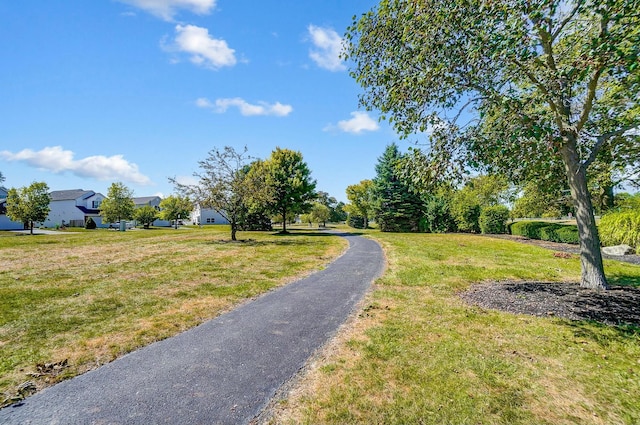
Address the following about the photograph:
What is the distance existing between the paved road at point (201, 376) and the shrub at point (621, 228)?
18.7m

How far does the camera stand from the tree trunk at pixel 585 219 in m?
7.32

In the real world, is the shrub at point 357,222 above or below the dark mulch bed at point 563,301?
above

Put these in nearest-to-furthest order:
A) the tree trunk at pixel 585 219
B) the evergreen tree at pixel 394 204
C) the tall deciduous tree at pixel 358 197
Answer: the tree trunk at pixel 585 219
the evergreen tree at pixel 394 204
the tall deciduous tree at pixel 358 197

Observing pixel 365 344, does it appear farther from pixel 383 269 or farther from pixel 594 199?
pixel 594 199

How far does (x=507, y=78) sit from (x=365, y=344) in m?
6.64

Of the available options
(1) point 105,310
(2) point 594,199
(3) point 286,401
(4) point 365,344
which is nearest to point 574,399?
(4) point 365,344

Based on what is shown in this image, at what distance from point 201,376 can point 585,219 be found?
939 centimetres

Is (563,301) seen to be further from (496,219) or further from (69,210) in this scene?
(69,210)

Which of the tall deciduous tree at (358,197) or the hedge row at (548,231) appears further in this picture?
the tall deciduous tree at (358,197)

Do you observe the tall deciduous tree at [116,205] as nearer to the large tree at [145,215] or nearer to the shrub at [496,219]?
the large tree at [145,215]

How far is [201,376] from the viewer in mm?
4004

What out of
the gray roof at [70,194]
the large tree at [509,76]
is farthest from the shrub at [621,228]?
the gray roof at [70,194]

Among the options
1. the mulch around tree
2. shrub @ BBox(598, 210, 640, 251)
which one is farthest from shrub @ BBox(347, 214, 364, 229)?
the mulch around tree

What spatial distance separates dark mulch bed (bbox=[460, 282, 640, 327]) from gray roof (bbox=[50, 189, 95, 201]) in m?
67.5
